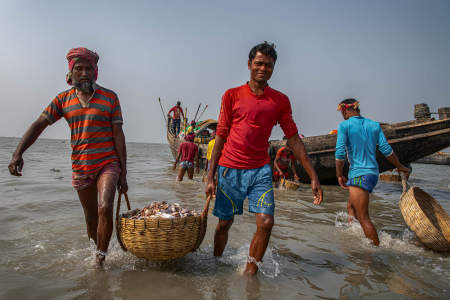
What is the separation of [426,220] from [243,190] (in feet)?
8.28

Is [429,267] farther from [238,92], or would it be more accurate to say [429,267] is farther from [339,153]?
[238,92]

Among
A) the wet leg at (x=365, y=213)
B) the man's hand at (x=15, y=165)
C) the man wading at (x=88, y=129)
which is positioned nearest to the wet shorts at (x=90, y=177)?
the man wading at (x=88, y=129)

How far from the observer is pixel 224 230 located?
2.91 m

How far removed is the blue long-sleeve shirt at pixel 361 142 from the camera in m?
3.74

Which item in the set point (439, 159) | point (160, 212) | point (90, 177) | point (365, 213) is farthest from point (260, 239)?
point (439, 159)

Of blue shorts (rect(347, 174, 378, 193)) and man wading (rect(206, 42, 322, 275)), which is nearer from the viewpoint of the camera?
man wading (rect(206, 42, 322, 275))

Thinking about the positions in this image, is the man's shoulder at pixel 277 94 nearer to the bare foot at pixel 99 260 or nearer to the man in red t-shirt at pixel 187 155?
the bare foot at pixel 99 260

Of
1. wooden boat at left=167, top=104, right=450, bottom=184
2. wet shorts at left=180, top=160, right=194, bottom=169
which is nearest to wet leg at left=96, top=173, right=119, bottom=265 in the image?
wet shorts at left=180, top=160, right=194, bottom=169

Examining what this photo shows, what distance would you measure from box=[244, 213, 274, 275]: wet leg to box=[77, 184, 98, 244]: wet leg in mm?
1610

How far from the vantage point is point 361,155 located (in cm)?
377

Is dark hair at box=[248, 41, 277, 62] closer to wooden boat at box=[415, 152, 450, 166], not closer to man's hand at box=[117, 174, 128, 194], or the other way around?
man's hand at box=[117, 174, 128, 194]

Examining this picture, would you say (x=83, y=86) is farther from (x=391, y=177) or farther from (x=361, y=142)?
(x=391, y=177)

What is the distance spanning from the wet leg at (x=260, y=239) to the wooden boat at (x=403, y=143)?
7237 mm

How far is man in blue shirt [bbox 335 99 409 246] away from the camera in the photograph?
3.69 metres
